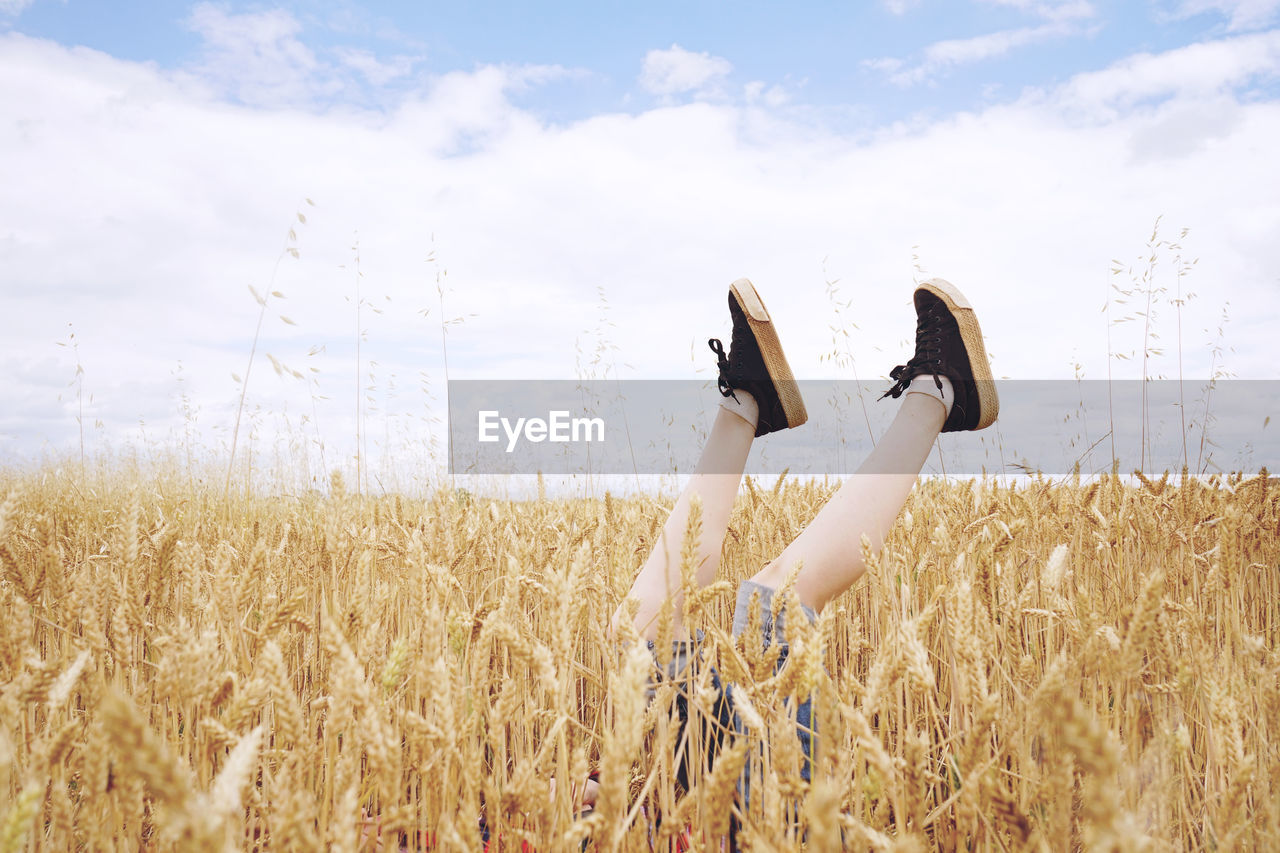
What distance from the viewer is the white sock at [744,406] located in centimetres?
216

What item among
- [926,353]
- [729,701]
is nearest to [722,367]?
[926,353]

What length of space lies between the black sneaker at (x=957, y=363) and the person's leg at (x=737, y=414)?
0.34 metres

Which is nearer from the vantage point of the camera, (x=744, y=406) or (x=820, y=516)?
(x=820, y=516)

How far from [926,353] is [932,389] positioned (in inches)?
7.0

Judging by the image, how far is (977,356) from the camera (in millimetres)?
2102

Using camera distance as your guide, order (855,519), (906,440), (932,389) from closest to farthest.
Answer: (855,519)
(906,440)
(932,389)

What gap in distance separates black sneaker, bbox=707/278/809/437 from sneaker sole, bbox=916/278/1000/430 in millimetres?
502

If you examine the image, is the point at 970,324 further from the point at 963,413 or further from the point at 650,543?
the point at 650,543

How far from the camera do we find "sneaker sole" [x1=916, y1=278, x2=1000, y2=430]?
2094 millimetres

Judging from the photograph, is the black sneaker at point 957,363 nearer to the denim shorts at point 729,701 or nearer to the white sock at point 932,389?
the white sock at point 932,389

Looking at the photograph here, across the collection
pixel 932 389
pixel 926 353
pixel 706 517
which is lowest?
pixel 706 517

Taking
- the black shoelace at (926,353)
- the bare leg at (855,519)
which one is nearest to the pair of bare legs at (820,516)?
the bare leg at (855,519)

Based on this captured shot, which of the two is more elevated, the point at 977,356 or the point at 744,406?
the point at 977,356

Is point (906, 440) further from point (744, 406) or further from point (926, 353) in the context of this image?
point (744, 406)
